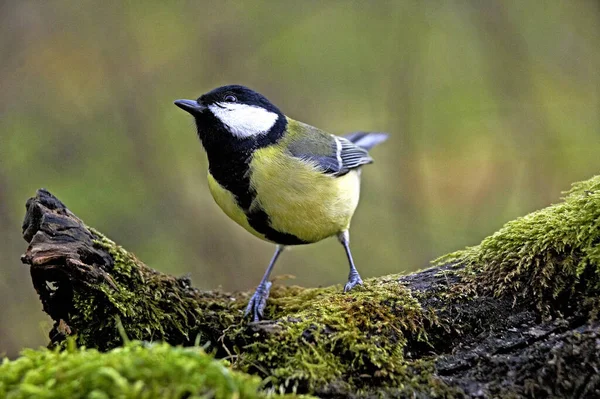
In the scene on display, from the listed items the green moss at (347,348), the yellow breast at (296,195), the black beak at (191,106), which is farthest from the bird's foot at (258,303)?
the black beak at (191,106)

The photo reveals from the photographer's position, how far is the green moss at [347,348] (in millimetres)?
1643

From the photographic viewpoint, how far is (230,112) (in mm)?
2877

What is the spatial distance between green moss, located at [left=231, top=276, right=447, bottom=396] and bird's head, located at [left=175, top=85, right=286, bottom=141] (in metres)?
1.16

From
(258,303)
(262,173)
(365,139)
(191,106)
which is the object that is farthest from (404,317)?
(365,139)

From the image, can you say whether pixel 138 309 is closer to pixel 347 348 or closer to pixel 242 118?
pixel 347 348

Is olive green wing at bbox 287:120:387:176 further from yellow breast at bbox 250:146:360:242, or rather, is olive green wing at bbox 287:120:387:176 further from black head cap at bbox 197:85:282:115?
black head cap at bbox 197:85:282:115

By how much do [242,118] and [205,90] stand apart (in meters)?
2.56

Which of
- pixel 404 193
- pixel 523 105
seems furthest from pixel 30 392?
pixel 523 105

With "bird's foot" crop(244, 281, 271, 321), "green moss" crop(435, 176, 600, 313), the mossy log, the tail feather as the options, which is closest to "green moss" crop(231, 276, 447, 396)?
the mossy log

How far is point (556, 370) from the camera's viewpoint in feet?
5.15

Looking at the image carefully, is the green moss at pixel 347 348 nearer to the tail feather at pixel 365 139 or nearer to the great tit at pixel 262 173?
the great tit at pixel 262 173

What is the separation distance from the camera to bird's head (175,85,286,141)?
2.83 m

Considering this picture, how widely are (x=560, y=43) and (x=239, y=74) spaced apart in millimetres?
3045

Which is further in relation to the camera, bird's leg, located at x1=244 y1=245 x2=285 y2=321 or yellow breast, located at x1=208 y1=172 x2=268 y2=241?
yellow breast, located at x1=208 y1=172 x2=268 y2=241
